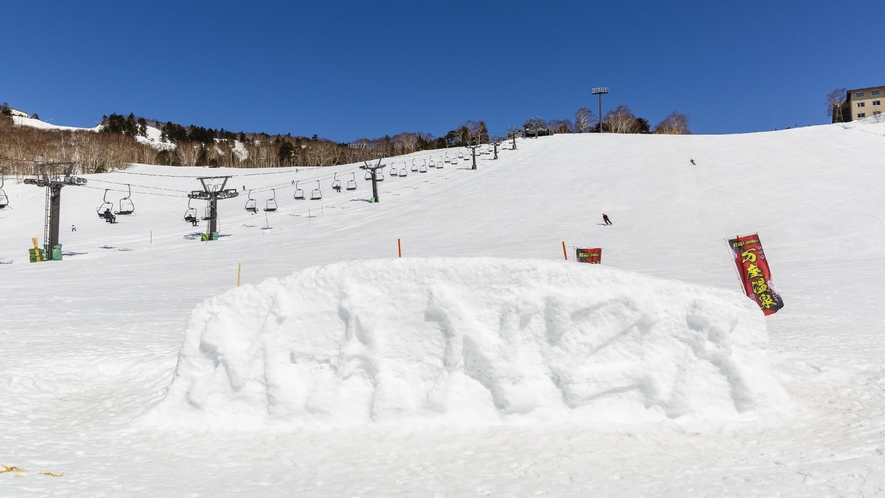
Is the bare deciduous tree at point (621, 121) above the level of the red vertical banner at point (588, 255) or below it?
above

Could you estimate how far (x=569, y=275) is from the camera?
5.36 meters

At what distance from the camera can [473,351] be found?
528cm

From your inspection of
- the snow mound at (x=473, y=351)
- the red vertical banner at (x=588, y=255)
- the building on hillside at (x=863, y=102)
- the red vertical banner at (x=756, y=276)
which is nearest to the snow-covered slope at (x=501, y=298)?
the snow mound at (x=473, y=351)

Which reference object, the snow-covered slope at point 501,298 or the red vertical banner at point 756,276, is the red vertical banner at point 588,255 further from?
the red vertical banner at point 756,276

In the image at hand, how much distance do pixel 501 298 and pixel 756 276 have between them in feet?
19.2

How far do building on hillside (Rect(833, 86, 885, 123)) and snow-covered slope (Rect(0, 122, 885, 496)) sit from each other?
232 feet

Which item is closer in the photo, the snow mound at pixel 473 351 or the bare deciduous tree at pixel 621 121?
→ the snow mound at pixel 473 351

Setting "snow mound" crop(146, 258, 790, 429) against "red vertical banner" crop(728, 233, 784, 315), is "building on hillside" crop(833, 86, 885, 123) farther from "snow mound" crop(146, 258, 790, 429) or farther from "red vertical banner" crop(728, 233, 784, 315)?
"snow mound" crop(146, 258, 790, 429)

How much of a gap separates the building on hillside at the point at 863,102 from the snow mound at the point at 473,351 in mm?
108368

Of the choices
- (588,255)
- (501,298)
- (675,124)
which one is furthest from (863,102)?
(501,298)

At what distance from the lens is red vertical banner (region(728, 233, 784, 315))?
8.66 meters

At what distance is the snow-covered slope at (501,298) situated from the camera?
13.8 feet

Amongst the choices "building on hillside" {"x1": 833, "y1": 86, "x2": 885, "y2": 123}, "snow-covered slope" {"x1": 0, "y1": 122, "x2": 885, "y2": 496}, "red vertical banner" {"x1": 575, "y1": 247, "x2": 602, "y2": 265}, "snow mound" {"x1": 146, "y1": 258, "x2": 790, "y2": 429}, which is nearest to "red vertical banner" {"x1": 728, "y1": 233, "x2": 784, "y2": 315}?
"snow-covered slope" {"x1": 0, "y1": 122, "x2": 885, "y2": 496}

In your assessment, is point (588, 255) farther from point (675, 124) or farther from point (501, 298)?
point (675, 124)
